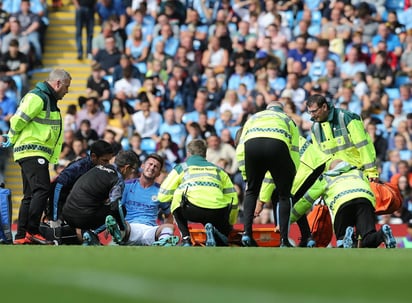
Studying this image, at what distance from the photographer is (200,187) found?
13172mm

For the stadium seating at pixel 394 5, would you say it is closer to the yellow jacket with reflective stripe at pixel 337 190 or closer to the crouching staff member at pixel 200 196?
the yellow jacket with reflective stripe at pixel 337 190

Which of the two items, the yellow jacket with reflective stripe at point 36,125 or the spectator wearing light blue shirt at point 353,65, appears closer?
the yellow jacket with reflective stripe at point 36,125

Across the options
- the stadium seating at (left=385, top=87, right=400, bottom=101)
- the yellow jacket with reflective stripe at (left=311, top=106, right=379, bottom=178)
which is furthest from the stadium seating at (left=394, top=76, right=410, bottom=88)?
the yellow jacket with reflective stripe at (left=311, top=106, right=379, bottom=178)

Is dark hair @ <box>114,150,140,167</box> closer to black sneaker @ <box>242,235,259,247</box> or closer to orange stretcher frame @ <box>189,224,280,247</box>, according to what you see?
orange stretcher frame @ <box>189,224,280,247</box>

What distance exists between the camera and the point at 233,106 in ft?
68.1

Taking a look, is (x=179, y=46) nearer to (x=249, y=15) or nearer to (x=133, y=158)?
(x=249, y=15)

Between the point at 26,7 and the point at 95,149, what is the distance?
10.3 meters

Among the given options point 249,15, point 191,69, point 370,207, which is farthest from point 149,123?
point 370,207

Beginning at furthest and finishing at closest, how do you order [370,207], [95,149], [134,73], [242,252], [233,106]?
[134,73] < [233,106] < [95,149] < [370,207] < [242,252]

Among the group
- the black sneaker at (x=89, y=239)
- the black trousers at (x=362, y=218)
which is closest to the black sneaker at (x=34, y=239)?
the black sneaker at (x=89, y=239)

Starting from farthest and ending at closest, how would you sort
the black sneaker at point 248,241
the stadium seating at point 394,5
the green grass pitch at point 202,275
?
the stadium seating at point 394,5 < the black sneaker at point 248,241 < the green grass pitch at point 202,275

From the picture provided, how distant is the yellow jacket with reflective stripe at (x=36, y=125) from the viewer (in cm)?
1319

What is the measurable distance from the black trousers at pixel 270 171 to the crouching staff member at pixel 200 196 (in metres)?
0.45

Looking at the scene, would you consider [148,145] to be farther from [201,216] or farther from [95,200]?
[201,216]
